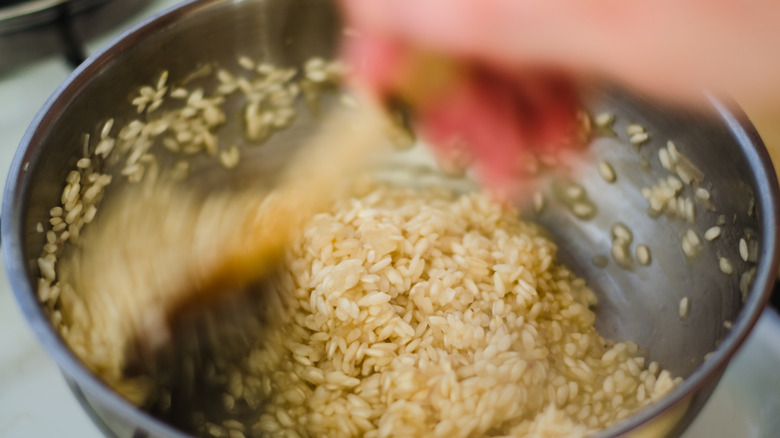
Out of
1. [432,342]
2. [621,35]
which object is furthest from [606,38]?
[432,342]

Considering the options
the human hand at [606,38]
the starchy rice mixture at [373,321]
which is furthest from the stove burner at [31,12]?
the human hand at [606,38]

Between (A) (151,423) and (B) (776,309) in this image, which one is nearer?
(A) (151,423)

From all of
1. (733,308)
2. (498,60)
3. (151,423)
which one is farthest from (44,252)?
(733,308)

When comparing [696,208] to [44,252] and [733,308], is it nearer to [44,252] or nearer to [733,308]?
[733,308]

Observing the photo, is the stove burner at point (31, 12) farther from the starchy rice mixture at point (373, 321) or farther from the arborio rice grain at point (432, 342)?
the arborio rice grain at point (432, 342)

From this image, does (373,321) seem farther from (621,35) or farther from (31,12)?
(31,12)
